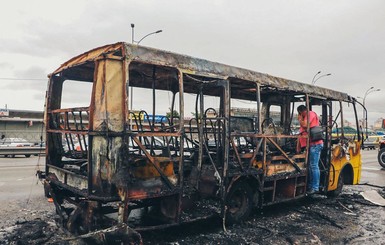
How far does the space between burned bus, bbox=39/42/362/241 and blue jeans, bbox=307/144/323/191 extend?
0.60 ft

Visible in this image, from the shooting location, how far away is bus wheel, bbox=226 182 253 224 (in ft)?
17.7

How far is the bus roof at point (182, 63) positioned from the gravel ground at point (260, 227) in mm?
2317

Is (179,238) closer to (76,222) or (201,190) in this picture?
(201,190)

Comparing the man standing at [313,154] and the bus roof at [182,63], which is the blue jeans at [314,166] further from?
the bus roof at [182,63]

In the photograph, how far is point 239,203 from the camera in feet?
18.5

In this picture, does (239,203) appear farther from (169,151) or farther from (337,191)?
(337,191)

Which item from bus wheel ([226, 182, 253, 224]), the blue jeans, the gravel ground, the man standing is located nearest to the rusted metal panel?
the gravel ground

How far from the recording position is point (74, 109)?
4383 millimetres

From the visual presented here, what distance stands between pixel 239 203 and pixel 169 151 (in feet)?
5.60

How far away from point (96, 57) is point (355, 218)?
533 cm

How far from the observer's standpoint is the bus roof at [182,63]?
3942 millimetres

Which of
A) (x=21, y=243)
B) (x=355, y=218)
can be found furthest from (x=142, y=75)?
(x=355, y=218)

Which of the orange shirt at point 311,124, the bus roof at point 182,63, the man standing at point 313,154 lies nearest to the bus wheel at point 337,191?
the man standing at point 313,154

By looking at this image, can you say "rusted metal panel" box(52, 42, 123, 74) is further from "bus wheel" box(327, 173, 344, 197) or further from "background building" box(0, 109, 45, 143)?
"background building" box(0, 109, 45, 143)
